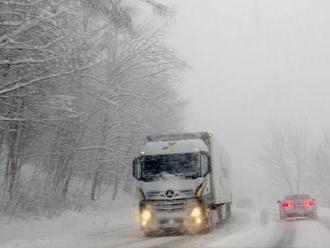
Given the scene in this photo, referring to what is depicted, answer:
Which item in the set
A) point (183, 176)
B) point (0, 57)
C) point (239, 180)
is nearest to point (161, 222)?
point (183, 176)

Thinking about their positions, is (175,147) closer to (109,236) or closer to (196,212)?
(196,212)

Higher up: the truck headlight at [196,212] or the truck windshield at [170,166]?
the truck windshield at [170,166]

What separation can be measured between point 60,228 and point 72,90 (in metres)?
5.65

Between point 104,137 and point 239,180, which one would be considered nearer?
point 104,137

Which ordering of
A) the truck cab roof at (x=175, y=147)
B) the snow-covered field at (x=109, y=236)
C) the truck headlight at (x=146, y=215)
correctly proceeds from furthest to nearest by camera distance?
1. the truck cab roof at (x=175, y=147)
2. the truck headlight at (x=146, y=215)
3. the snow-covered field at (x=109, y=236)

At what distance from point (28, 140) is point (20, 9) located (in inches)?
465

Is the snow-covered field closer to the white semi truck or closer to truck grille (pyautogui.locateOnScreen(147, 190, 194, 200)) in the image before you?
the white semi truck

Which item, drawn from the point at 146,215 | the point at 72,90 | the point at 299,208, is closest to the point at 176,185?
the point at 146,215

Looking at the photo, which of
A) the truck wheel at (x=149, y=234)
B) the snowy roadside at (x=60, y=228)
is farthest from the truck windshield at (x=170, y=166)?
the snowy roadside at (x=60, y=228)

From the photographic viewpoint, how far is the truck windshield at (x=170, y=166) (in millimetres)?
17062

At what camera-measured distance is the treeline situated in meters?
12.0

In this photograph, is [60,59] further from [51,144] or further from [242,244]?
[51,144]

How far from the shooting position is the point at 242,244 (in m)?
12.8

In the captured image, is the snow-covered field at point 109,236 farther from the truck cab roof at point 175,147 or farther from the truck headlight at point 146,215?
the truck cab roof at point 175,147
